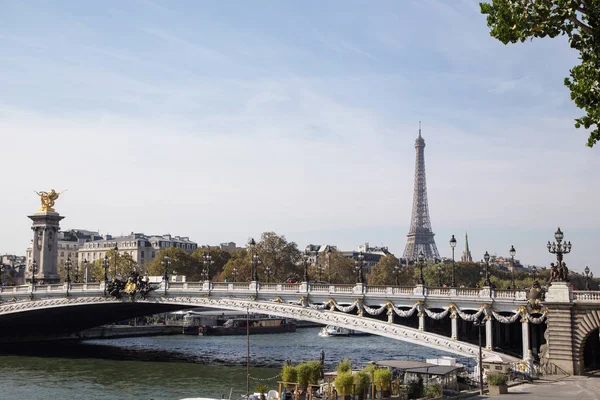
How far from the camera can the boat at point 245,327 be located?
337ft

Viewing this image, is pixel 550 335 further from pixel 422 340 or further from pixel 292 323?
pixel 292 323

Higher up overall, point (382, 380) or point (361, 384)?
point (382, 380)

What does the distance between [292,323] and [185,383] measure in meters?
64.1

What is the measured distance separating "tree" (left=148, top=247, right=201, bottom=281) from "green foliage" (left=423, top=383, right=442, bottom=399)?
93.4 metres

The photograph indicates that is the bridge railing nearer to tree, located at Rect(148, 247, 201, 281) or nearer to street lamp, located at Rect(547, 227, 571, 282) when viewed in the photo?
street lamp, located at Rect(547, 227, 571, 282)

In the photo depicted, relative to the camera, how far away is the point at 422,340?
48.8 m

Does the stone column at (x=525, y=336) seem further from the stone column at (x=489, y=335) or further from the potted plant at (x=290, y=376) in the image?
the potted plant at (x=290, y=376)

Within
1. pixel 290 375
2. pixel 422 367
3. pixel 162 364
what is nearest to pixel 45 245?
pixel 162 364

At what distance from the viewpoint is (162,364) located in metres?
63.4

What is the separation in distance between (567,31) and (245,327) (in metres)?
91.0

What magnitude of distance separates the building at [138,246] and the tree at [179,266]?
51732 millimetres

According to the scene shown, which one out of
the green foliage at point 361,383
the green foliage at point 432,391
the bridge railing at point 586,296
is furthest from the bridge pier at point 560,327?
the green foliage at point 361,383

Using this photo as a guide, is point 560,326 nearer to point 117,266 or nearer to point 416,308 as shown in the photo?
point 416,308

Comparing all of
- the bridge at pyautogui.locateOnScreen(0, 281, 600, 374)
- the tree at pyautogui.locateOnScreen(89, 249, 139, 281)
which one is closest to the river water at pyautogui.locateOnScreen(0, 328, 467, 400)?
the bridge at pyautogui.locateOnScreen(0, 281, 600, 374)
